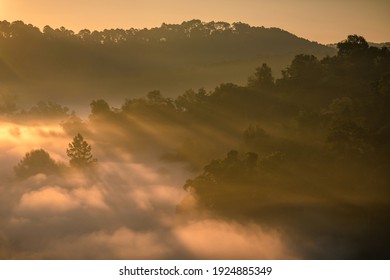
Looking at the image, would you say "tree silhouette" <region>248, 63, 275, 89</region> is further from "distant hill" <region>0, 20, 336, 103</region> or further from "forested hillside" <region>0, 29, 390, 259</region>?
"distant hill" <region>0, 20, 336, 103</region>

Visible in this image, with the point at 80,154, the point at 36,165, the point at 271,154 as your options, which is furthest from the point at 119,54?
the point at 271,154

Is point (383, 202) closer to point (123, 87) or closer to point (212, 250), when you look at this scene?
point (212, 250)

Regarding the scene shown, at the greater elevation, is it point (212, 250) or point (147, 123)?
point (147, 123)

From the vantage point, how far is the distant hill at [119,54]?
482 ft

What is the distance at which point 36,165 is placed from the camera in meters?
60.5

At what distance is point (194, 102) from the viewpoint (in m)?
53.4

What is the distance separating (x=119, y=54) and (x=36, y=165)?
357 feet

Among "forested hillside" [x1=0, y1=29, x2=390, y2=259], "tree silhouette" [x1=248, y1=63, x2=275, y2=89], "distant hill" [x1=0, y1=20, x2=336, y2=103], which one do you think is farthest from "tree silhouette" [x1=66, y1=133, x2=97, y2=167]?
"distant hill" [x1=0, y1=20, x2=336, y2=103]

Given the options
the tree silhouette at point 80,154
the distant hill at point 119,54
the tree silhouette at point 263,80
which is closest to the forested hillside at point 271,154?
the tree silhouette at point 263,80

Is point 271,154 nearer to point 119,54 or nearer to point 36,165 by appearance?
point 36,165

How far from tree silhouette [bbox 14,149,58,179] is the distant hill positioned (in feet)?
267

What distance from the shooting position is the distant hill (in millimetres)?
147000
